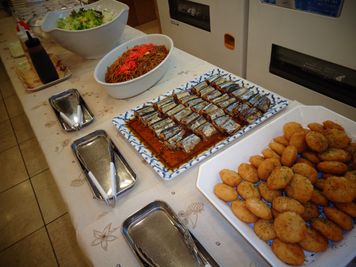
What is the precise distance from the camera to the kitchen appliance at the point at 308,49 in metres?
1.02

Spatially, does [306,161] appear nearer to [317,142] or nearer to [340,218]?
[317,142]

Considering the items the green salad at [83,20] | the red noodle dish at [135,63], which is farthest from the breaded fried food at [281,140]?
the green salad at [83,20]

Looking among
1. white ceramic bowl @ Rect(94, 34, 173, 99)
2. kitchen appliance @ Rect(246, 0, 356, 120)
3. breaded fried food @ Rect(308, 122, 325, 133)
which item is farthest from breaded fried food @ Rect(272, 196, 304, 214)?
kitchen appliance @ Rect(246, 0, 356, 120)

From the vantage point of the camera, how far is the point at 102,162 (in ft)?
2.55

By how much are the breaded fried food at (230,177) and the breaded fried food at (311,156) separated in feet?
0.56

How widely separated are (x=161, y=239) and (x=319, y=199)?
1.15 feet

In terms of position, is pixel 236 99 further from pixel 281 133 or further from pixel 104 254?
pixel 104 254

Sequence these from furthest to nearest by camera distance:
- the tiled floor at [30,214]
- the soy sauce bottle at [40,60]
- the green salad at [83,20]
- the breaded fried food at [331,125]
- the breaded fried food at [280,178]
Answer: the tiled floor at [30,214] < the green salad at [83,20] < the soy sauce bottle at [40,60] < the breaded fried food at [331,125] < the breaded fried food at [280,178]

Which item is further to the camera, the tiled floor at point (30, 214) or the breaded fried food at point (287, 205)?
the tiled floor at point (30, 214)

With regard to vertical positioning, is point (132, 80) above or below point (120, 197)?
above

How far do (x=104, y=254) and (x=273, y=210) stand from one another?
384 millimetres

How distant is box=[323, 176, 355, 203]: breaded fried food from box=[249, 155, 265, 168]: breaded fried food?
0.15m

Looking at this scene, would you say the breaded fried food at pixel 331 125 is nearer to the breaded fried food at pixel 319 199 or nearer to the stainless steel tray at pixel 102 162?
the breaded fried food at pixel 319 199

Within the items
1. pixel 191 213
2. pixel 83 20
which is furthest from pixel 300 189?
pixel 83 20
